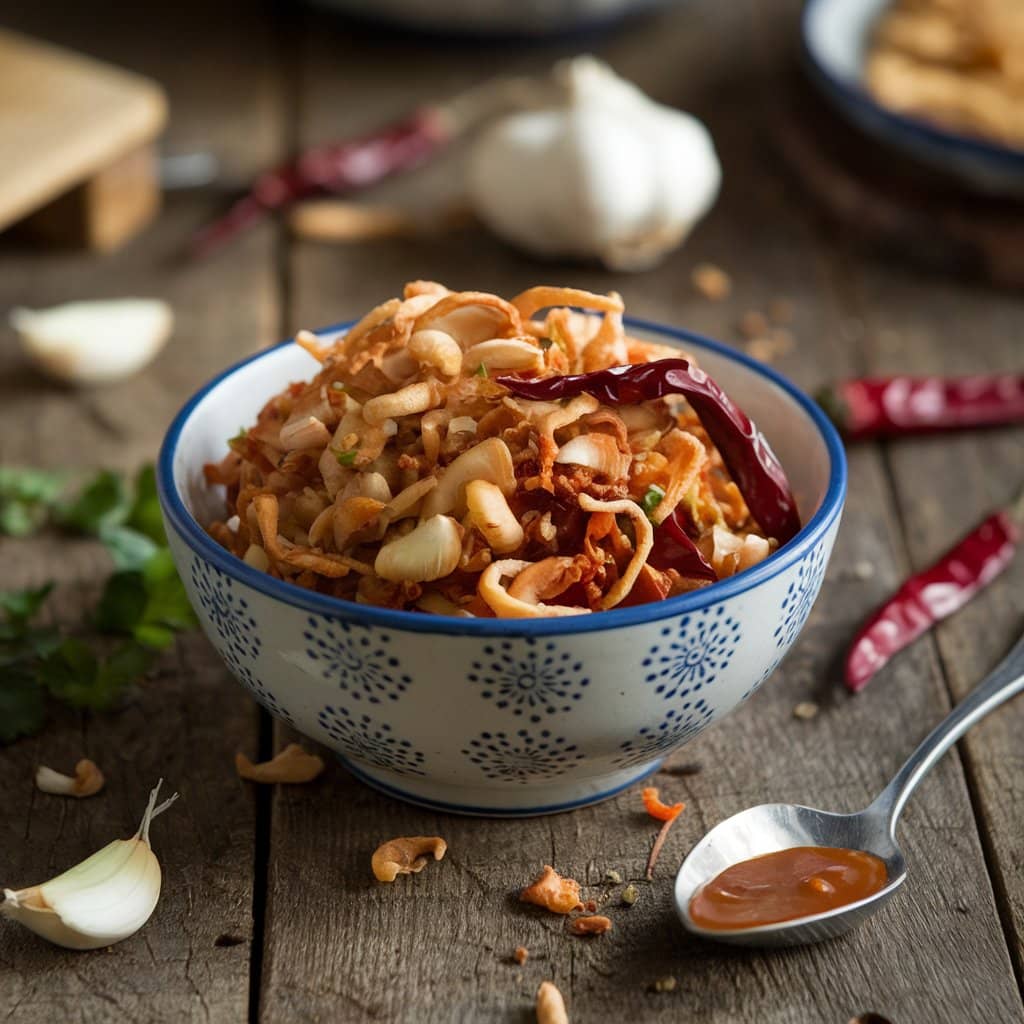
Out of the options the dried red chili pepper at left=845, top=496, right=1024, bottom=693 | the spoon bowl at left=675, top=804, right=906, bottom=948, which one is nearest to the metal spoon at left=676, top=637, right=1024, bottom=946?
the spoon bowl at left=675, top=804, right=906, bottom=948

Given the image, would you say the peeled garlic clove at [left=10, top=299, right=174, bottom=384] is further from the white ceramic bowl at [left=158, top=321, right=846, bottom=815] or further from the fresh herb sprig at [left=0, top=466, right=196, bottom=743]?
the white ceramic bowl at [left=158, top=321, right=846, bottom=815]

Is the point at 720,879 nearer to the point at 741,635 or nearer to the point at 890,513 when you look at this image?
the point at 741,635

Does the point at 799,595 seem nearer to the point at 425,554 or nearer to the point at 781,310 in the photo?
the point at 425,554

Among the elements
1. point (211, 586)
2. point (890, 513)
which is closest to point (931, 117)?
point (890, 513)

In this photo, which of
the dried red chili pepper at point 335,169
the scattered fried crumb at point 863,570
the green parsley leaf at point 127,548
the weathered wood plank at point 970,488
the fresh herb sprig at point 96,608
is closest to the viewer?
the weathered wood plank at point 970,488

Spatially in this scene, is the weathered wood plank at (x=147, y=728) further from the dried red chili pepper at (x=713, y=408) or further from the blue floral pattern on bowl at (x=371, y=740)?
the dried red chili pepper at (x=713, y=408)

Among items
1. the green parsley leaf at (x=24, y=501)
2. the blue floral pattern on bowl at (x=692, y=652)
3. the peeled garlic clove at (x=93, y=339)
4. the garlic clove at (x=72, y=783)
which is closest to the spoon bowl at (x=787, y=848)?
the blue floral pattern on bowl at (x=692, y=652)
